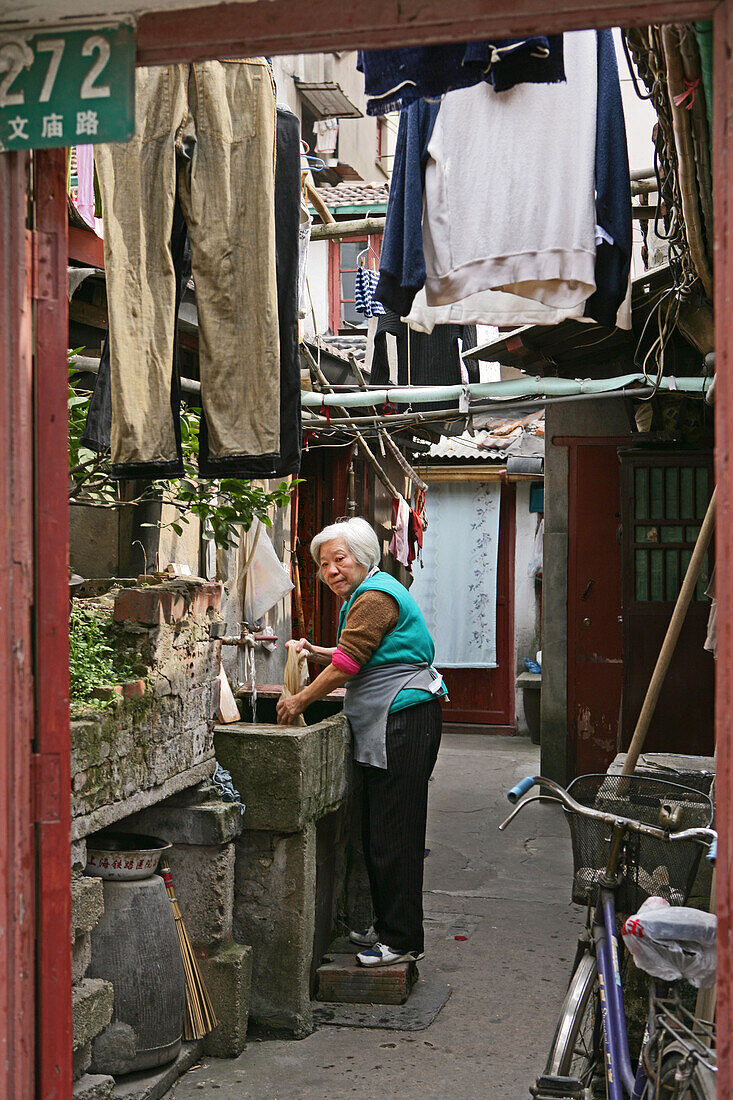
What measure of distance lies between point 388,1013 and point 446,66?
14.1ft

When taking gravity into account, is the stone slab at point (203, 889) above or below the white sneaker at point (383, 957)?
above

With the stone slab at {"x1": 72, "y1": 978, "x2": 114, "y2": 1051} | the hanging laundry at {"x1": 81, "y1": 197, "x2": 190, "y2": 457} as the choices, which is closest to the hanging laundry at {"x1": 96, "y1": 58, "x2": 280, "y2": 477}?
the hanging laundry at {"x1": 81, "y1": 197, "x2": 190, "y2": 457}

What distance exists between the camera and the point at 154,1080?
421cm

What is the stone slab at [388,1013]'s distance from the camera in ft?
16.6

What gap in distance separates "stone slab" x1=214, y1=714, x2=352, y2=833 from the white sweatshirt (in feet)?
7.33

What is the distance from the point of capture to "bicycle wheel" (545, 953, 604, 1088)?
132 inches

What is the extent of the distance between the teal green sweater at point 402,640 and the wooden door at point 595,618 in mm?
4360

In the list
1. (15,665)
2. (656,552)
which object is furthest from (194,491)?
(656,552)

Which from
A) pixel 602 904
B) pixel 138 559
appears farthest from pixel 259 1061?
pixel 138 559

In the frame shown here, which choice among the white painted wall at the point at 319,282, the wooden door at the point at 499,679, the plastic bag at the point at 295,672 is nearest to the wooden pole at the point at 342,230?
the plastic bag at the point at 295,672

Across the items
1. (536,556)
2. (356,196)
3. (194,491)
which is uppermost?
(356,196)

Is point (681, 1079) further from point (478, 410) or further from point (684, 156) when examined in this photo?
point (478, 410)

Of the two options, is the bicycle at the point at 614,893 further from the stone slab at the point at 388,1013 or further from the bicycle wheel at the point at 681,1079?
the stone slab at the point at 388,1013

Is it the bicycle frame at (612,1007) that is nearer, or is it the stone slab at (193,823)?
the bicycle frame at (612,1007)
